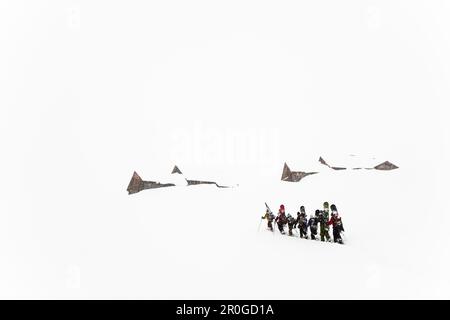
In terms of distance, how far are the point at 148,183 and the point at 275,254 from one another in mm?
14901

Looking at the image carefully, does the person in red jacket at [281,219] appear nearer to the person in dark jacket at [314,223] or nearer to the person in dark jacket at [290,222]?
the person in dark jacket at [290,222]

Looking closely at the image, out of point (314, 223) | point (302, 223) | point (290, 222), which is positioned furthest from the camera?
point (290, 222)

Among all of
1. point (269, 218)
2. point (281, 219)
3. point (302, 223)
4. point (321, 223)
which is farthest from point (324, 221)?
point (269, 218)

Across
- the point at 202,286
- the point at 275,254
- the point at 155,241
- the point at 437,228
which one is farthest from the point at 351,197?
the point at 202,286

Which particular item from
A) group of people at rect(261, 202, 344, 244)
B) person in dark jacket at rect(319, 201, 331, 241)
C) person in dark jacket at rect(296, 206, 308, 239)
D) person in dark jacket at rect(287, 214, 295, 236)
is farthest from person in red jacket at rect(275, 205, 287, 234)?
person in dark jacket at rect(319, 201, 331, 241)

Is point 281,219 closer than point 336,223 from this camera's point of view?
No

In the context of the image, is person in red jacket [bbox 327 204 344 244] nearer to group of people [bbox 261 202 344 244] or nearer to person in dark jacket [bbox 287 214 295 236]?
group of people [bbox 261 202 344 244]

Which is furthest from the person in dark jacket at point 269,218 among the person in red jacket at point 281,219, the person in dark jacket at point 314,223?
the person in dark jacket at point 314,223

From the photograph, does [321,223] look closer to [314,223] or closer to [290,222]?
[314,223]

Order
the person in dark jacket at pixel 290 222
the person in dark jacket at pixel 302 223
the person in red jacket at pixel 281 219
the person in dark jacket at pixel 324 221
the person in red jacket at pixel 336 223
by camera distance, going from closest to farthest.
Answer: the person in red jacket at pixel 336 223
the person in dark jacket at pixel 324 221
the person in dark jacket at pixel 302 223
the person in dark jacket at pixel 290 222
the person in red jacket at pixel 281 219

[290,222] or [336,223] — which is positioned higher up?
[336,223]

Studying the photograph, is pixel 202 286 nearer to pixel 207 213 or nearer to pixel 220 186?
pixel 207 213

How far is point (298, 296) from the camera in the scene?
9.85 metres

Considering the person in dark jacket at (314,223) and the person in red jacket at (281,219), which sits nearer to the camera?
the person in dark jacket at (314,223)
